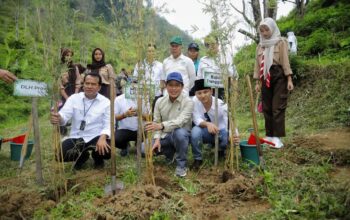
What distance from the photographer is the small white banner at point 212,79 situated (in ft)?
11.2

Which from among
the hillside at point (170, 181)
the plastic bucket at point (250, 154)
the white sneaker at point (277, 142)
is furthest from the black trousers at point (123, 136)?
the white sneaker at point (277, 142)

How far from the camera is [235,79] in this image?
3.47m

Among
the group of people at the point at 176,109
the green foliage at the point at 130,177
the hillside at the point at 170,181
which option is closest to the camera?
the hillside at the point at 170,181

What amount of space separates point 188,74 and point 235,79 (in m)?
1.18

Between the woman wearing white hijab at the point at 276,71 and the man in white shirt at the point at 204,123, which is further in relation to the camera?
the woman wearing white hijab at the point at 276,71

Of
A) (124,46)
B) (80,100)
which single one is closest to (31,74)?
(80,100)

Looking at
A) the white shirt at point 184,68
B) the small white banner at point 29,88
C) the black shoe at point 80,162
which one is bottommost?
the black shoe at point 80,162

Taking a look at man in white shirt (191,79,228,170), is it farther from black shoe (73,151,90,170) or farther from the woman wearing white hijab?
black shoe (73,151,90,170)

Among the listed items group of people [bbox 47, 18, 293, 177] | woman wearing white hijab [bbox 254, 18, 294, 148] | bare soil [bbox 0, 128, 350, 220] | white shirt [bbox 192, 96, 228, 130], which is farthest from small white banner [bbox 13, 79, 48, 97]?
woman wearing white hijab [bbox 254, 18, 294, 148]

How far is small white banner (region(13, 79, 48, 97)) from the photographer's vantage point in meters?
3.00

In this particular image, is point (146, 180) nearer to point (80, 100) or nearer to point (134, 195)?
point (134, 195)

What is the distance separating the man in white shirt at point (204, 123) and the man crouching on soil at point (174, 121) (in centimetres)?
11

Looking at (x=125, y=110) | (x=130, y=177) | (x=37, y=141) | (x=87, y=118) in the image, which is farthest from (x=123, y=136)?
(x=37, y=141)

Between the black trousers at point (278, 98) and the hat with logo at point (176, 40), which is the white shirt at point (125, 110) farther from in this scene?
the black trousers at point (278, 98)
